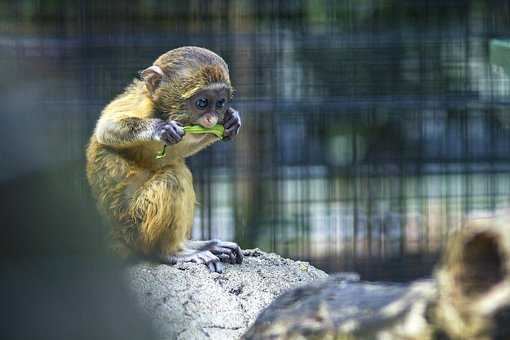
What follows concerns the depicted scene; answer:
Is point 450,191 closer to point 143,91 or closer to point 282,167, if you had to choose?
point 282,167

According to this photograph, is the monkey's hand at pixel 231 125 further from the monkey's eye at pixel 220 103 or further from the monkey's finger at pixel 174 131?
the monkey's finger at pixel 174 131

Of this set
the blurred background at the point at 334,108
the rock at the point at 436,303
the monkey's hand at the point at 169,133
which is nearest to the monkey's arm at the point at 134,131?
the monkey's hand at the point at 169,133

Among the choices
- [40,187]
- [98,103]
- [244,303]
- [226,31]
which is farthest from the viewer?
[226,31]

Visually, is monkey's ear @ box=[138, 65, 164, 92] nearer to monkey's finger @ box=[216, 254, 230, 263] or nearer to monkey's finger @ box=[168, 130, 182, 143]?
monkey's finger @ box=[168, 130, 182, 143]

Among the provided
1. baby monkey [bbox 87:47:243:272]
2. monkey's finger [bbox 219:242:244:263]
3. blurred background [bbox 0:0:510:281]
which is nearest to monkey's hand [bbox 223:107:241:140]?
baby monkey [bbox 87:47:243:272]

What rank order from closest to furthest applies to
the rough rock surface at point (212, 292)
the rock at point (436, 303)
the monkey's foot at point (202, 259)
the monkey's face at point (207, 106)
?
the rock at point (436, 303) < the rough rock surface at point (212, 292) < the monkey's foot at point (202, 259) < the monkey's face at point (207, 106)

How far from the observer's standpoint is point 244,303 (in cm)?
280

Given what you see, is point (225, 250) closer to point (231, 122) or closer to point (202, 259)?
point (202, 259)

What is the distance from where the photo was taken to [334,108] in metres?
5.02

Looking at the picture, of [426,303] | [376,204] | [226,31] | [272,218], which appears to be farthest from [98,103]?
[426,303]

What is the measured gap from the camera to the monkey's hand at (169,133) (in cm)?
293

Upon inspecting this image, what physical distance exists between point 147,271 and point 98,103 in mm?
1882

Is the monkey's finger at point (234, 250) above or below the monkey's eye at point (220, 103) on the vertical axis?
below

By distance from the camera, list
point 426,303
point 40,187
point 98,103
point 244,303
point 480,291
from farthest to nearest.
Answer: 1. point 98,103
2. point 244,303
3. point 426,303
4. point 480,291
5. point 40,187
